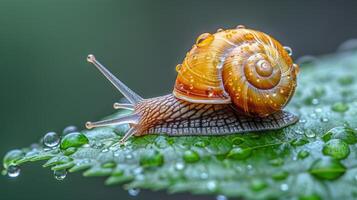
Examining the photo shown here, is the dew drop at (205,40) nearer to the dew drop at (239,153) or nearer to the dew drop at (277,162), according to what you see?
the dew drop at (239,153)

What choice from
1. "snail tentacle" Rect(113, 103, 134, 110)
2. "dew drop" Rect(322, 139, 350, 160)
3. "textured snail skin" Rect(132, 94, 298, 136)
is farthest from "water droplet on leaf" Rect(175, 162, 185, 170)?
"snail tentacle" Rect(113, 103, 134, 110)

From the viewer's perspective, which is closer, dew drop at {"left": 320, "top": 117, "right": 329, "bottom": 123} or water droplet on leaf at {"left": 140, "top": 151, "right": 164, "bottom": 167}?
water droplet on leaf at {"left": 140, "top": 151, "right": 164, "bottom": 167}

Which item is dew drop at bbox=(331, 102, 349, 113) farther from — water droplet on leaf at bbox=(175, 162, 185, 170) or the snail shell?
water droplet on leaf at bbox=(175, 162, 185, 170)

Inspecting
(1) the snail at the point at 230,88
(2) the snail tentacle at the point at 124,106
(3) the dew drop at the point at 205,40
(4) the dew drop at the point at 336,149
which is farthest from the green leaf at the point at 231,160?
(3) the dew drop at the point at 205,40

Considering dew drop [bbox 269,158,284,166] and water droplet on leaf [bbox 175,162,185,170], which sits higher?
water droplet on leaf [bbox 175,162,185,170]

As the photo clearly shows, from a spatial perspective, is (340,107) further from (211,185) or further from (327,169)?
(211,185)

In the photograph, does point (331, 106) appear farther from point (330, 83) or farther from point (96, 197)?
point (96, 197)

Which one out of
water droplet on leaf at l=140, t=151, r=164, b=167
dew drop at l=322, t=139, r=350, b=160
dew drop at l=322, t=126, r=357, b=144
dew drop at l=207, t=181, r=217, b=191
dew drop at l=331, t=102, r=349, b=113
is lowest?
dew drop at l=331, t=102, r=349, b=113

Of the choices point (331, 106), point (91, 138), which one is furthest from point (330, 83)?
point (91, 138)
